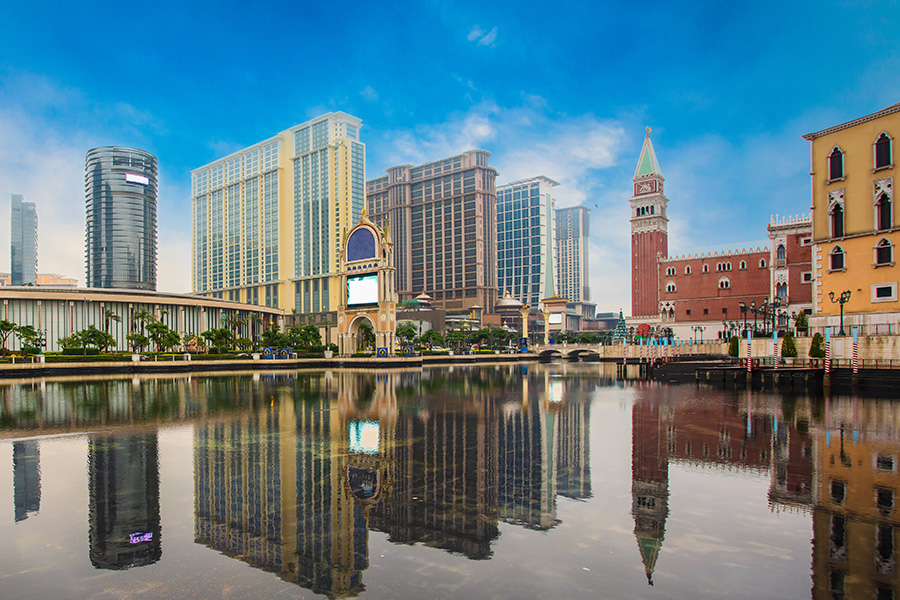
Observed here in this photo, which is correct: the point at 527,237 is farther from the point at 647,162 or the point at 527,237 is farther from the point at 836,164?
the point at 836,164

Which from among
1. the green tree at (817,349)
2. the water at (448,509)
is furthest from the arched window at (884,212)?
the water at (448,509)

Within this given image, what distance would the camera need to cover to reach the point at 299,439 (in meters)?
14.3

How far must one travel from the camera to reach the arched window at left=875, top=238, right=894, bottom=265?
35.8 m

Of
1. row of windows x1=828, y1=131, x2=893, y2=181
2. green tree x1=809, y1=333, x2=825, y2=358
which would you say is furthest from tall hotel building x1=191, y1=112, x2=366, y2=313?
green tree x1=809, y1=333, x2=825, y2=358

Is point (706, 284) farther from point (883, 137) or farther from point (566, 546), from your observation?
point (566, 546)

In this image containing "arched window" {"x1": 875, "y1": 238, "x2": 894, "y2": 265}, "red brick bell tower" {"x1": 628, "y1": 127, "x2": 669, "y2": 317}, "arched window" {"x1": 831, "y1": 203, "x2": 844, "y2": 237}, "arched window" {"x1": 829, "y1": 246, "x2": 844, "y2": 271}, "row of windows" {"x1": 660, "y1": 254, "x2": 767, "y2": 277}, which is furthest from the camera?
"red brick bell tower" {"x1": 628, "y1": 127, "x2": 669, "y2": 317}

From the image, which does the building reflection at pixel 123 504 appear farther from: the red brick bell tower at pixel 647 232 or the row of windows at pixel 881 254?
the red brick bell tower at pixel 647 232

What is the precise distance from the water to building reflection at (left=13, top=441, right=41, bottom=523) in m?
0.06

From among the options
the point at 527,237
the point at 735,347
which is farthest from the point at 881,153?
the point at 527,237

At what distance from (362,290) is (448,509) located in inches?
2185

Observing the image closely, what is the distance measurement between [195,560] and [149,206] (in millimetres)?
164614

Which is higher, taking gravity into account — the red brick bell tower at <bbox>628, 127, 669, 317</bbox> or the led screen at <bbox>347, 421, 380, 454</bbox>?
the red brick bell tower at <bbox>628, 127, 669, 317</bbox>

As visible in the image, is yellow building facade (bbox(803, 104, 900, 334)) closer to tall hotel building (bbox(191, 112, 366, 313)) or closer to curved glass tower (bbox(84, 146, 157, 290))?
tall hotel building (bbox(191, 112, 366, 313))

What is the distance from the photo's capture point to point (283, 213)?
129 metres
